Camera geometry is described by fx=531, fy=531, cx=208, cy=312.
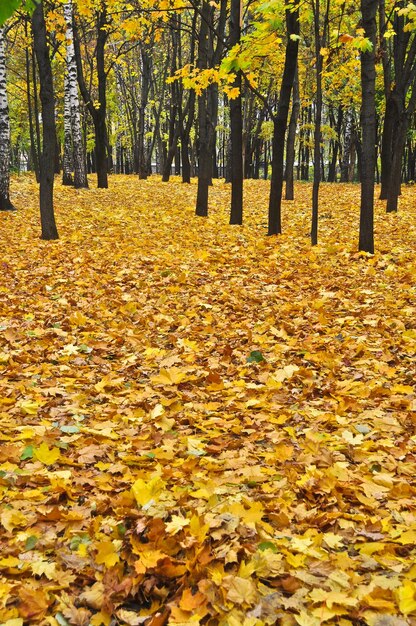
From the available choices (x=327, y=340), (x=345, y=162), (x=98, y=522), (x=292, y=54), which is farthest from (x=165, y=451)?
(x=345, y=162)

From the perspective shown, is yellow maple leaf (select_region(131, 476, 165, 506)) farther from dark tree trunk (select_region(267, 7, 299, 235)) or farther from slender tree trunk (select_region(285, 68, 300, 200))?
slender tree trunk (select_region(285, 68, 300, 200))

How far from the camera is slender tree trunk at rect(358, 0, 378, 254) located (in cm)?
812

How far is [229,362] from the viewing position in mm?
5059

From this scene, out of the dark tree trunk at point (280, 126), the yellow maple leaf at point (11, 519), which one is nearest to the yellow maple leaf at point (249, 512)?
the yellow maple leaf at point (11, 519)

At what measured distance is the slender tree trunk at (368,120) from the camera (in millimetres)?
8117

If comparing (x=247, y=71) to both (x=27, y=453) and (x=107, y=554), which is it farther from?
(x=107, y=554)

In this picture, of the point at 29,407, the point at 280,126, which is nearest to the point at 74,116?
the point at 280,126

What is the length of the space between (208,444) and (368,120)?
6712 mm

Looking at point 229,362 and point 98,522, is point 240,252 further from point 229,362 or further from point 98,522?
point 98,522

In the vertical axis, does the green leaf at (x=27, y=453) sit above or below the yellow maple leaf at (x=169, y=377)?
below

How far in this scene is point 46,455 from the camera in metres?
3.25

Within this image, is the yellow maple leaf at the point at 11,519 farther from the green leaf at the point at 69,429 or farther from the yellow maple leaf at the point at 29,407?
the yellow maple leaf at the point at 29,407

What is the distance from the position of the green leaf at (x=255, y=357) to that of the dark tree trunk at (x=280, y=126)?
622 cm

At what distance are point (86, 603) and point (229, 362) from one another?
3.07m
